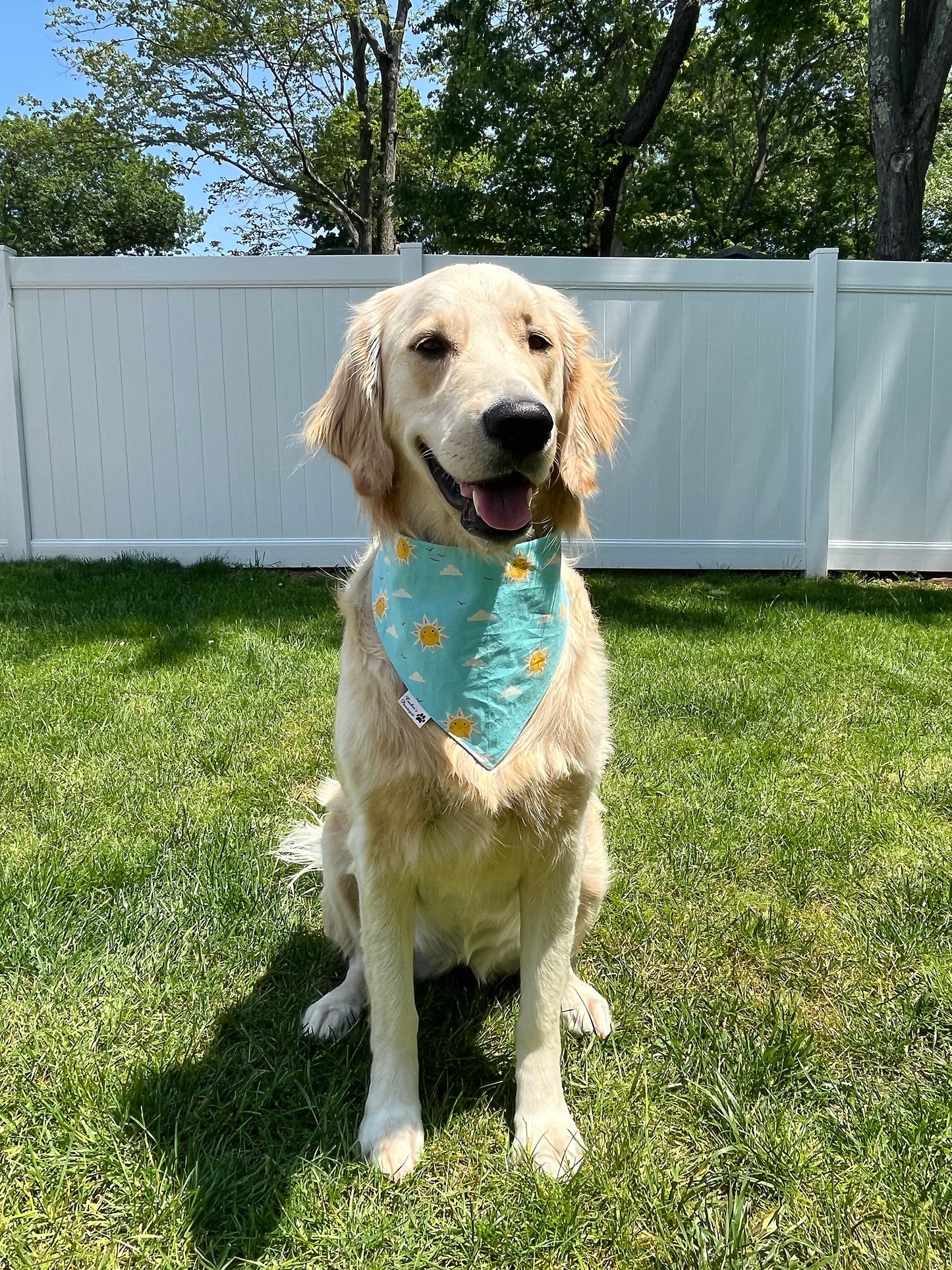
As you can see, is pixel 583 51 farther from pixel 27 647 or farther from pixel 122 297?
pixel 27 647

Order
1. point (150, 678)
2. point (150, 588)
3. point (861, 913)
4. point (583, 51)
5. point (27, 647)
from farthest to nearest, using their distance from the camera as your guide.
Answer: point (583, 51) → point (150, 588) → point (27, 647) → point (150, 678) → point (861, 913)

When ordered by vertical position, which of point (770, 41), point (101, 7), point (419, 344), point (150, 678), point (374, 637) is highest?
point (101, 7)

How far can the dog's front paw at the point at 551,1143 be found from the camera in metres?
1.53

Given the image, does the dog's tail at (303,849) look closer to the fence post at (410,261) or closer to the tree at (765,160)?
the fence post at (410,261)

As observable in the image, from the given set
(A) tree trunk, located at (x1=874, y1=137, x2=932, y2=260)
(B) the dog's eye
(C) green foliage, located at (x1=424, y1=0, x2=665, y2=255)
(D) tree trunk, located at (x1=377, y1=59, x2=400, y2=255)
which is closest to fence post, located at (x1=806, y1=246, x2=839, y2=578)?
(A) tree trunk, located at (x1=874, y1=137, x2=932, y2=260)

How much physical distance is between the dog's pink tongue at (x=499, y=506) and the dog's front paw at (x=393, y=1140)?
3.78ft

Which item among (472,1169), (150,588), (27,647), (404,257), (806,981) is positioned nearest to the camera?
(472,1169)

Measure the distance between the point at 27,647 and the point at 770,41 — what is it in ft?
39.4

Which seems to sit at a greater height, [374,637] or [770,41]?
[770,41]

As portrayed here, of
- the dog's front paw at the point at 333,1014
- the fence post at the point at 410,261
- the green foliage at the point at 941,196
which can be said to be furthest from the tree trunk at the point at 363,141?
the dog's front paw at the point at 333,1014

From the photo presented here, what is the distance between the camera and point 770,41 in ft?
35.6

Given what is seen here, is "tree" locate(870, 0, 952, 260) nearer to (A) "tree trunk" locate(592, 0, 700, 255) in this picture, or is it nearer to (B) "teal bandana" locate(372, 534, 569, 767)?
(A) "tree trunk" locate(592, 0, 700, 255)

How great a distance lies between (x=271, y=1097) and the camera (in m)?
1.68

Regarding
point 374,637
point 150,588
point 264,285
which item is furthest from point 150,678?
point 264,285
